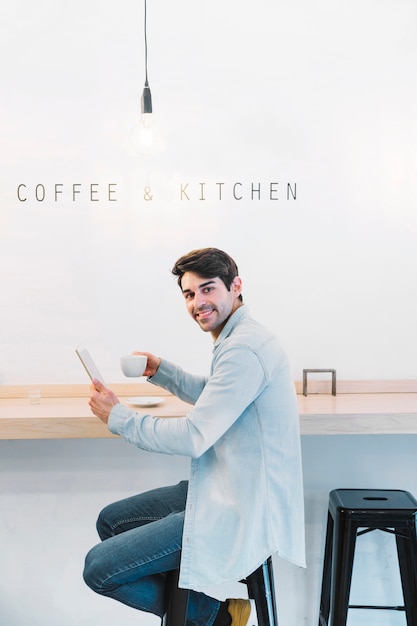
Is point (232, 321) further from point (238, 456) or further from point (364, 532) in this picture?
point (364, 532)

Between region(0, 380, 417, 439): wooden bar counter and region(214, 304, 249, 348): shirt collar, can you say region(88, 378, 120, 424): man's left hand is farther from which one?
region(0, 380, 417, 439): wooden bar counter

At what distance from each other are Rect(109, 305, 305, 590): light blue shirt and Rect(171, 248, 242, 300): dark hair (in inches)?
7.1

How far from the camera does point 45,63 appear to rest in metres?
2.75

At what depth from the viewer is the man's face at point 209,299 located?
1.84m

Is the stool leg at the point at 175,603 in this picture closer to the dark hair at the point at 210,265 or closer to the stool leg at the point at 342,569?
the stool leg at the point at 342,569

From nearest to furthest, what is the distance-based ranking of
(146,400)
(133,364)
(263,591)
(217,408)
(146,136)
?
1. (217,408)
2. (263,591)
3. (133,364)
4. (146,400)
5. (146,136)

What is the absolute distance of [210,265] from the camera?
72.1 inches

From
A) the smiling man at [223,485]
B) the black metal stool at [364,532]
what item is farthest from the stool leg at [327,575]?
the smiling man at [223,485]

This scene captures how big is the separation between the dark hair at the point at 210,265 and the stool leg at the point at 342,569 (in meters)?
0.93

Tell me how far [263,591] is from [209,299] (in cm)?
79

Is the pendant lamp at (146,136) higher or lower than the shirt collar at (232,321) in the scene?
higher

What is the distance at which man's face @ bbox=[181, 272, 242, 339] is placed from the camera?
6.04ft

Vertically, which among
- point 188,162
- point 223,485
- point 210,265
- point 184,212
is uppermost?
point 188,162

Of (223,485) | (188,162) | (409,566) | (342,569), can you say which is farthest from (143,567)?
(188,162)
